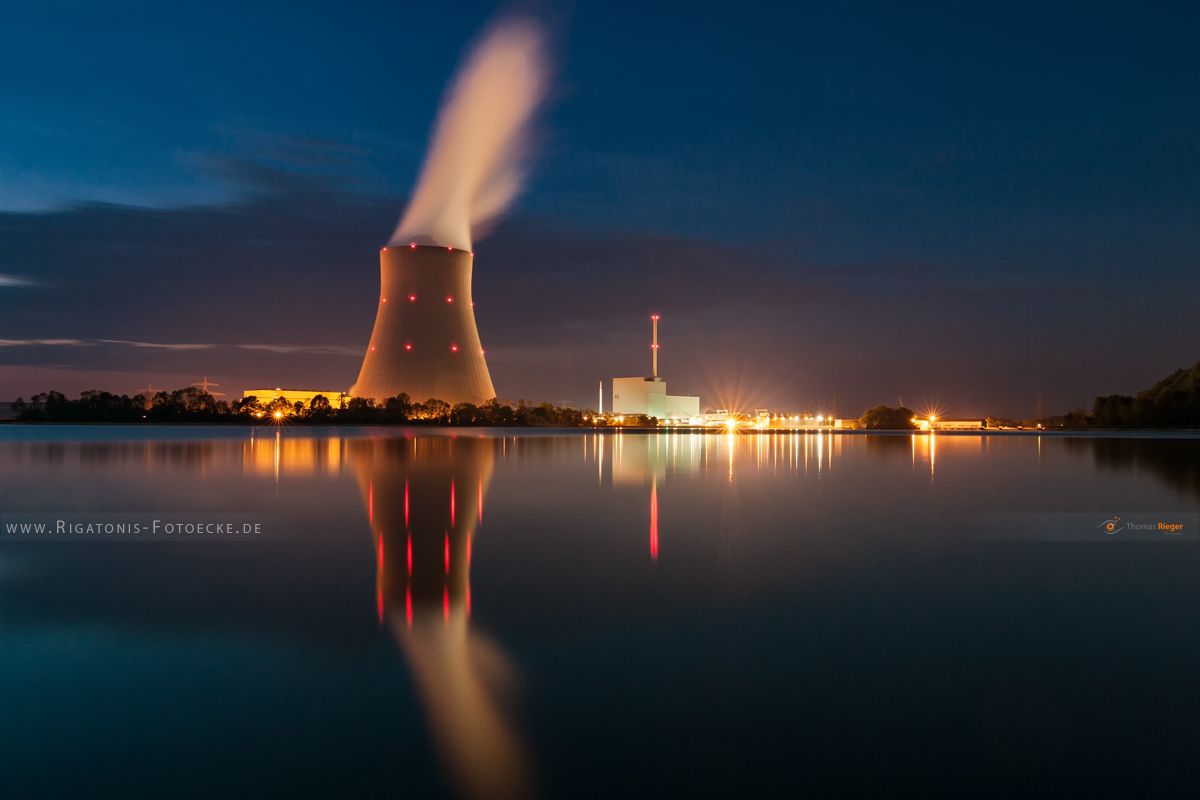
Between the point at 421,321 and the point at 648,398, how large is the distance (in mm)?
32766

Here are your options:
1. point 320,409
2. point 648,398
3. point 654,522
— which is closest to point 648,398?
point 648,398

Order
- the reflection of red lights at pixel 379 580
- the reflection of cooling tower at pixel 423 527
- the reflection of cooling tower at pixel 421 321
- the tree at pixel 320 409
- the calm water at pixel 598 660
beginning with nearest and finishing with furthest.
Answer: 1. the calm water at pixel 598 660
2. the reflection of red lights at pixel 379 580
3. the reflection of cooling tower at pixel 423 527
4. the reflection of cooling tower at pixel 421 321
5. the tree at pixel 320 409

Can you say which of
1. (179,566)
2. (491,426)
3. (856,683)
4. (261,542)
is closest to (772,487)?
(261,542)

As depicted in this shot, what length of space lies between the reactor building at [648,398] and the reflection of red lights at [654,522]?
2014 inches

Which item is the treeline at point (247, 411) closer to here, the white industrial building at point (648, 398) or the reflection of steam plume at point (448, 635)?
the white industrial building at point (648, 398)

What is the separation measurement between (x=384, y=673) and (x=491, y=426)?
45.5 metres

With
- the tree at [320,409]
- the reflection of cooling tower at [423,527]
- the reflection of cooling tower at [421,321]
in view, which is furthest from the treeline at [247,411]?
the reflection of cooling tower at [423,527]

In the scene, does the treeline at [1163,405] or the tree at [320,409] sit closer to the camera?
the treeline at [1163,405]

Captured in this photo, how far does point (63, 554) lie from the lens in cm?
581

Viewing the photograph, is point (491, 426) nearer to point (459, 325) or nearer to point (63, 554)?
point (459, 325)

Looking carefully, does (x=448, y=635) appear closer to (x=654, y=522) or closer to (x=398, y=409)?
(x=654, y=522)

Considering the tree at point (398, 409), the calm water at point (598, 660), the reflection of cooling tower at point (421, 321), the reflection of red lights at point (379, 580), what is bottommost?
the calm water at point (598, 660)

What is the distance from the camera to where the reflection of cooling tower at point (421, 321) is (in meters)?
31.3

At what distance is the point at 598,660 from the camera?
326 cm
